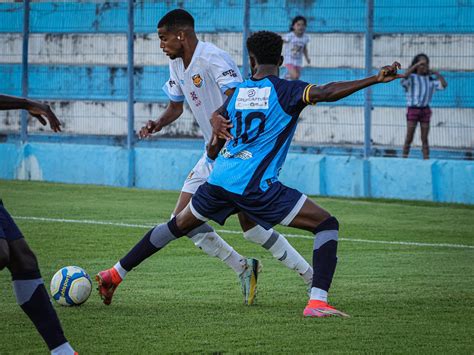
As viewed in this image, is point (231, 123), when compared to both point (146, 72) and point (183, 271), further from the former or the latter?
point (146, 72)

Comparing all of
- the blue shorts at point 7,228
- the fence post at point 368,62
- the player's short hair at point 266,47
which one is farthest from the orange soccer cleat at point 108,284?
the fence post at point 368,62

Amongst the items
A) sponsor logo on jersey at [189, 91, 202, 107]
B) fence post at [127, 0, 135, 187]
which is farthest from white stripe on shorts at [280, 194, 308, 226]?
fence post at [127, 0, 135, 187]

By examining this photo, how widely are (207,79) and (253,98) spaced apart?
1.21 meters

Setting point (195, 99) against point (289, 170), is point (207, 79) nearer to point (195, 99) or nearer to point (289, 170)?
point (195, 99)

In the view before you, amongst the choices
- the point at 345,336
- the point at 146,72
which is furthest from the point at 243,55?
the point at 345,336

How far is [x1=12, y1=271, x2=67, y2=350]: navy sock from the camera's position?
19.4ft

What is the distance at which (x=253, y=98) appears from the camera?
7.66 metres

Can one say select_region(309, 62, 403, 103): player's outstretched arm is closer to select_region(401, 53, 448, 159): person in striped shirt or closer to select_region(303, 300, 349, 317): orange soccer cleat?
select_region(303, 300, 349, 317): orange soccer cleat

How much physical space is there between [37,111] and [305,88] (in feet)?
6.83

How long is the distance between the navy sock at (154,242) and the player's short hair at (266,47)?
4.31ft

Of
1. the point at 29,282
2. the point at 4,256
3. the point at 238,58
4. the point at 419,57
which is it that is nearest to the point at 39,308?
the point at 29,282

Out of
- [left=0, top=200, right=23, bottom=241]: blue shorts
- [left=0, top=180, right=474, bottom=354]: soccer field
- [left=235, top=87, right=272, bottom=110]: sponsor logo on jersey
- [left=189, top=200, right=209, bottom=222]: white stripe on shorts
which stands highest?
[left=235, top=87, right=272, bottom=110]: sponsor logo on jersey

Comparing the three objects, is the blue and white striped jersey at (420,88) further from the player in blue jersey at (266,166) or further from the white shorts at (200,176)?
the player in blue jersey at (266,166)

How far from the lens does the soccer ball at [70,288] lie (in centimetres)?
801
